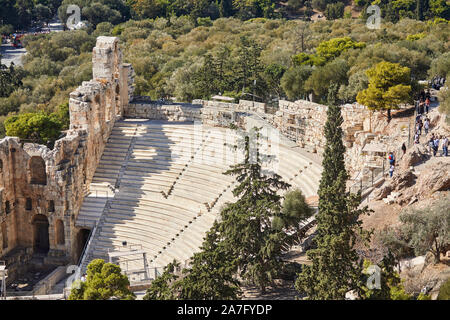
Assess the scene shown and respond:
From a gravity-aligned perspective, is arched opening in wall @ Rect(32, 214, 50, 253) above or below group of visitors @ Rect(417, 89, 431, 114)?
below

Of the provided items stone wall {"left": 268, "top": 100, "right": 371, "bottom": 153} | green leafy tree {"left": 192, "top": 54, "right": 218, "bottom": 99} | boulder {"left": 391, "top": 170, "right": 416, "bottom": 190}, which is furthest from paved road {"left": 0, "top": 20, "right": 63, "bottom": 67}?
boulder {"left": 391, "top": 170, "right": 416, "bottom": 190}

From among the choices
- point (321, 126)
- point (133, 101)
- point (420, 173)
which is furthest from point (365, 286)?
point (133, 101)

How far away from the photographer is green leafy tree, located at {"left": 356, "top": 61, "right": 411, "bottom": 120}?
43188mm

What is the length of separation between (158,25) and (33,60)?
18.1m

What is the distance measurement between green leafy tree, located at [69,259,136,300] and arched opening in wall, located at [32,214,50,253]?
14.5 m

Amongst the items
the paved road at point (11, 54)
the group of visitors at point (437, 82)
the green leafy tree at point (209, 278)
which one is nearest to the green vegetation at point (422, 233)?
the green leafy tree at point (209, 278)

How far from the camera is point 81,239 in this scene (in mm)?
46438

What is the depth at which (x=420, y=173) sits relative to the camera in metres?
35.8

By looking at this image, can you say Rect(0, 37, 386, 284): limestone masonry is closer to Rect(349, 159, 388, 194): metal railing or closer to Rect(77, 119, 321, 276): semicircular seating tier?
Rect(77, 119, 321, 276): semicircular seating tier

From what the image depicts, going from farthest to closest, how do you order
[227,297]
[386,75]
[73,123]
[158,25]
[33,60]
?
[158,25], [33,60], [73,123], [386,75], [227,297]

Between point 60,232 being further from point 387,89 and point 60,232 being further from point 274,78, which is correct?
point 387,89

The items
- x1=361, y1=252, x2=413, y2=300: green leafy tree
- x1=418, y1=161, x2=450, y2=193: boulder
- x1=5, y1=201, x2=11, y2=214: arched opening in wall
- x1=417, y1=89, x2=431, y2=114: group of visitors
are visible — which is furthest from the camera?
x1=5, y1=201, x2=11, y2=214: arched opening in wall

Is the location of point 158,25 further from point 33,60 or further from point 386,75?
point 386,75

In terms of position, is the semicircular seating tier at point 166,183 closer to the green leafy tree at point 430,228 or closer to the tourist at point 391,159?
the tourist at point 391,159
